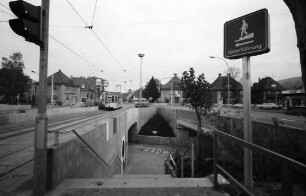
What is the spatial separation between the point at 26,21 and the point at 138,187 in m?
3.68

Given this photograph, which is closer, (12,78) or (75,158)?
(75,158)

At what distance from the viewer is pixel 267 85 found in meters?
68.2

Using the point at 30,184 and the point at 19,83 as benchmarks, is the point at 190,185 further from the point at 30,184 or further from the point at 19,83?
the point at 19,83

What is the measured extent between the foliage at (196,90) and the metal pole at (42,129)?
9.79 meters

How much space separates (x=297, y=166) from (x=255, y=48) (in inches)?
88.0

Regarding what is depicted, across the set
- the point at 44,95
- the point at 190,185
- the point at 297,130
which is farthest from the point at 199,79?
the point at 44,95

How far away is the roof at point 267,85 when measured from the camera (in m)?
67.8

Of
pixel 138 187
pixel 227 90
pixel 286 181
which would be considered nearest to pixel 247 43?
pixel 286 181

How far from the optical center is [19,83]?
54.4 metres

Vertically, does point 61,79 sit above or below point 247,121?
above

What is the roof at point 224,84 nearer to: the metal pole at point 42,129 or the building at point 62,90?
the building at point 62,90

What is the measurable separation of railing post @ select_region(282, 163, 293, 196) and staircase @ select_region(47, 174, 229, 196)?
6.13 ft

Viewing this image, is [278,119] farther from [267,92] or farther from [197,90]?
[267,92]

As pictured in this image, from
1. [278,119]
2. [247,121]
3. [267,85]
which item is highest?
[267,85]
